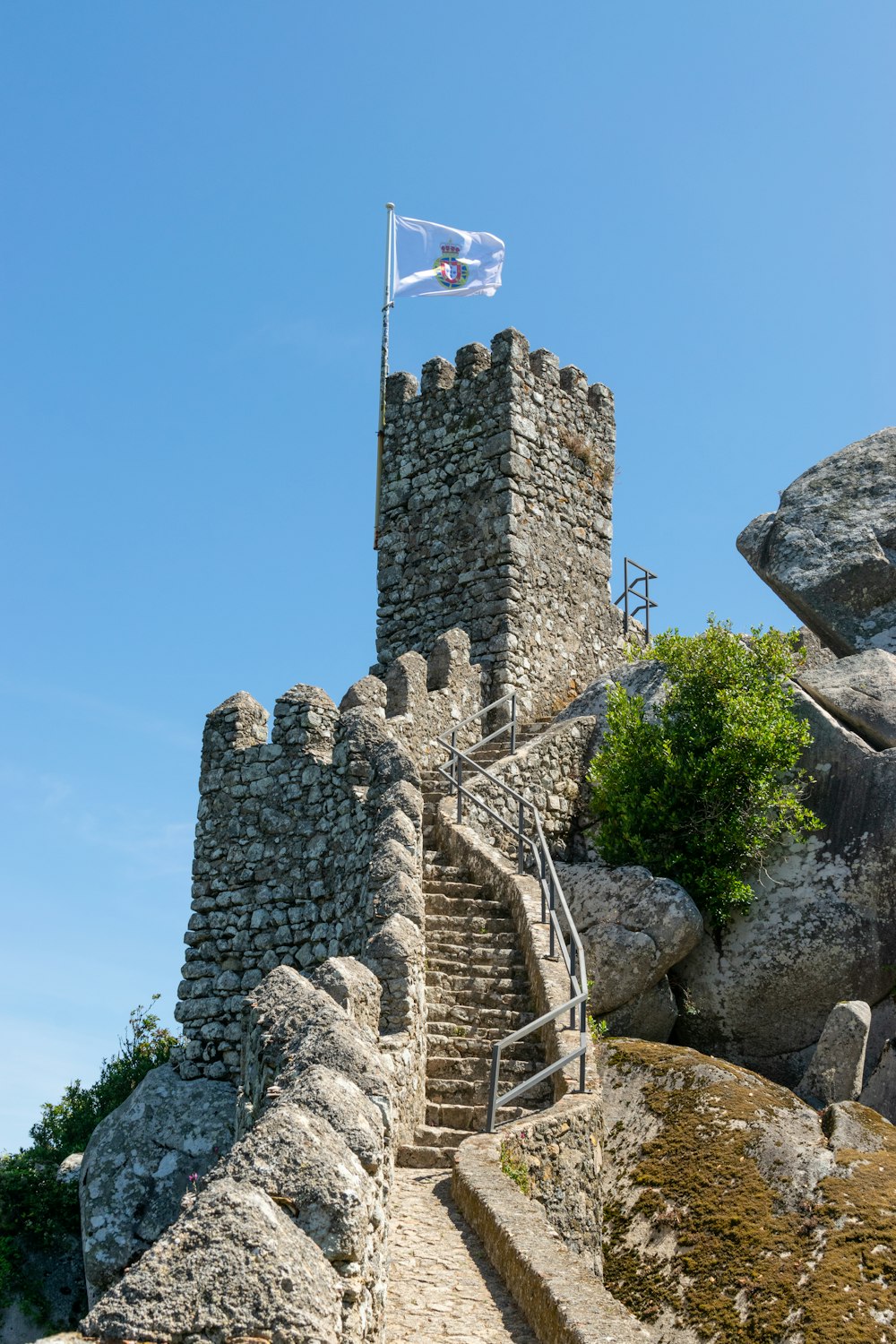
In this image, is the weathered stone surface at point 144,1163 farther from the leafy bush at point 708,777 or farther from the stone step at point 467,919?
the leafy bush at point 708,777

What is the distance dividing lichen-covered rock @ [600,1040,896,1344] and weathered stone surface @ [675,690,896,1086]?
273cm

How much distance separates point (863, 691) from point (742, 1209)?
8655 mm

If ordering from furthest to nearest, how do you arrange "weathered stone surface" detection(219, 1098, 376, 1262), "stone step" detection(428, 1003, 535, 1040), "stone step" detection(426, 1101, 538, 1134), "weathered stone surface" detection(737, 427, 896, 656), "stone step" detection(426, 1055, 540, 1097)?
1. "weathered stone surface" detection(737, 427, 896, 656)
2. "stone step" detection(428, 1003, 535, 1040)
3. "stone step" detection(426, 1055, 540, 1097)
4. "stone step" detection(426, 1101, 538, 1134)
5. "weathered stone surface" detection(219, 1098, 376, 1262)

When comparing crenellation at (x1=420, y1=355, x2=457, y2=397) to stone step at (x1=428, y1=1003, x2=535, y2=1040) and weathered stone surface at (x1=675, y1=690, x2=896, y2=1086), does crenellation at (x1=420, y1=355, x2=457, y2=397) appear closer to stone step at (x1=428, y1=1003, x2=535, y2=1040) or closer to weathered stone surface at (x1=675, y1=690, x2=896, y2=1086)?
weathered stone surface at (x1=675, y1=690, x2=896, y2=1086)

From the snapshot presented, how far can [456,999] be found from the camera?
1137cm

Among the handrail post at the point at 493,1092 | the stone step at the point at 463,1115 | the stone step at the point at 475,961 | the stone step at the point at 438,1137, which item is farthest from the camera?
the stone step at the point at 475,961

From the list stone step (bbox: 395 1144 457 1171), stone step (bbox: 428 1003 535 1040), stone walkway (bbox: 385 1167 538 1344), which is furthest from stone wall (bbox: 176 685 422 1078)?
stone walkway (bbox: 385 1167 538 1344)

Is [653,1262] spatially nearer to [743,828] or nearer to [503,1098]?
[503,1098]

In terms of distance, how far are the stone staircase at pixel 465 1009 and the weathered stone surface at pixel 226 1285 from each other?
5.12 meters

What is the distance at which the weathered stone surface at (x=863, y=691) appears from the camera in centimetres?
1625

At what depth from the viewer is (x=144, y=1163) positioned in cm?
1363

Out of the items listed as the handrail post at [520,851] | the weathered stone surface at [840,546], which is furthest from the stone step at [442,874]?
the weathered stone surface at [840,546]

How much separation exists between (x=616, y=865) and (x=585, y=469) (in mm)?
7726

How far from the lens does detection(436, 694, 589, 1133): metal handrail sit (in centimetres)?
932
